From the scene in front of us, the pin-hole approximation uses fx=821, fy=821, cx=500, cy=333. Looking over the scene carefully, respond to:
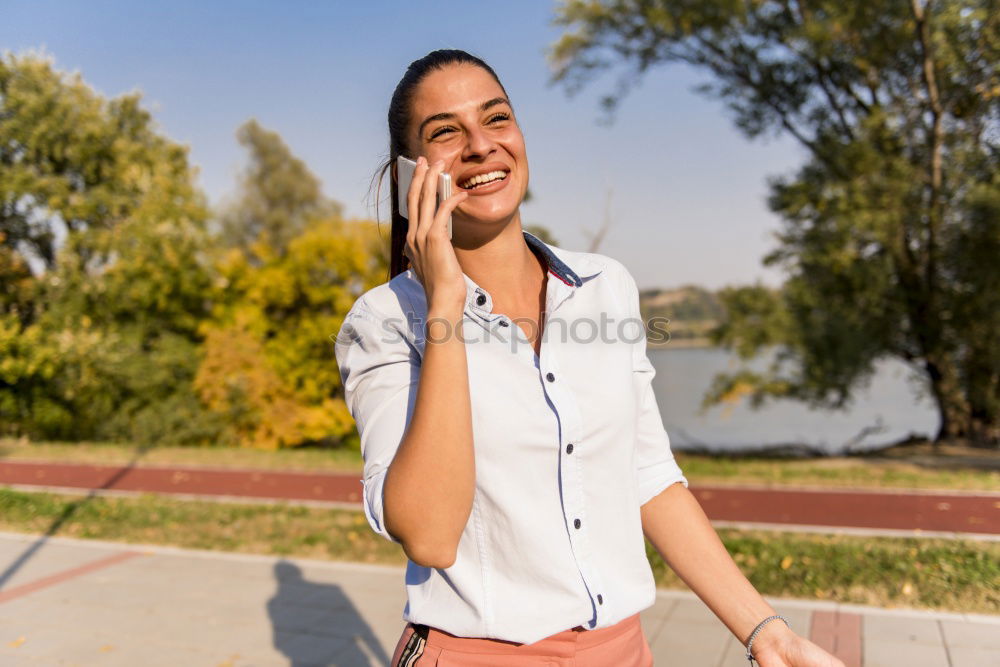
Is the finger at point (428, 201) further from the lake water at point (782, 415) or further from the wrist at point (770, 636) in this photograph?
the lake water at point (782, 415)

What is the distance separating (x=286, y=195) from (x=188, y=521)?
1416 inches

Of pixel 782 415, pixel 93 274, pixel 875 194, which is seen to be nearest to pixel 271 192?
pixel 93 274

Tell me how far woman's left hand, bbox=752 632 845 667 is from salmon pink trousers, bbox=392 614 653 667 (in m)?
0.24

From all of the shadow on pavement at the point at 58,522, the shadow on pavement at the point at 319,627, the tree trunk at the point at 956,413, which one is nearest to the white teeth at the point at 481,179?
the shadow on pavement at the point at 319,627

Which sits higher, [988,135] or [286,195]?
[286,195]

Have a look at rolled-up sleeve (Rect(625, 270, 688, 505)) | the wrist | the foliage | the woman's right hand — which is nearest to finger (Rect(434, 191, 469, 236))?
the woman's right hand

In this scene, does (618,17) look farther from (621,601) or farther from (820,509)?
(621,601)

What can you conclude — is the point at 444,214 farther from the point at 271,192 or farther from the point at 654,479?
the point at 271,192

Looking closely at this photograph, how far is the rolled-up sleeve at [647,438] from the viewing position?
64.2 inches

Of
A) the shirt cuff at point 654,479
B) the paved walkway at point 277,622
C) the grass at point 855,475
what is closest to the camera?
the shirt cuff at point 654,479

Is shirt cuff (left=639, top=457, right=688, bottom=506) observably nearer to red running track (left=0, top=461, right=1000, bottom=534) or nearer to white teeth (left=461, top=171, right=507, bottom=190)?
white teeth (left=461, top=171, right=507, bottom=190)

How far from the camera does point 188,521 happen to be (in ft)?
26.9

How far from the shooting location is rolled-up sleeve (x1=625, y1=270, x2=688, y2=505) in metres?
1.63

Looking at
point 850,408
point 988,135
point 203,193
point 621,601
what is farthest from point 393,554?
point 203,193
